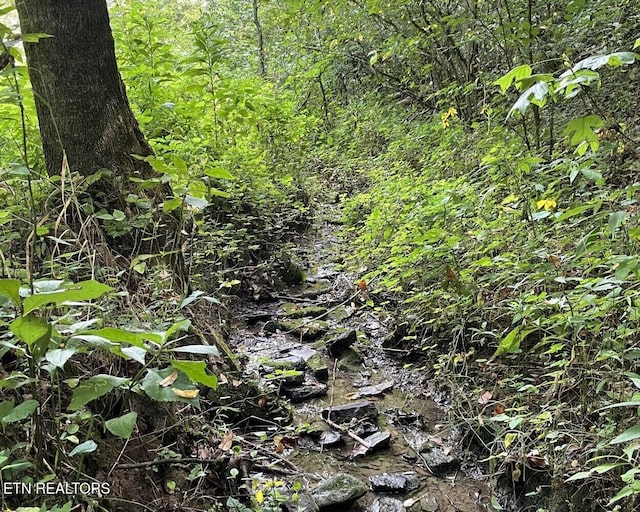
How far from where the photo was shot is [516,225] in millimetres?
3904

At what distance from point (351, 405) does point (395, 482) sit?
0.81m

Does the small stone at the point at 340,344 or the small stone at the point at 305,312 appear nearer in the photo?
the small stone at the point at 340,344

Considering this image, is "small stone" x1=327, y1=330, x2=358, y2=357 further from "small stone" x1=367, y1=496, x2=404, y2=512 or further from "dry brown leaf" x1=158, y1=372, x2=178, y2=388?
"dry brown leaf" x1=158, y1=372, x2=178, y2=388

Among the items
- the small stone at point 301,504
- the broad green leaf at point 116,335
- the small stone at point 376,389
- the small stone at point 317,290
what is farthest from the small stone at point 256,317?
the broad green leaf at point 116,335

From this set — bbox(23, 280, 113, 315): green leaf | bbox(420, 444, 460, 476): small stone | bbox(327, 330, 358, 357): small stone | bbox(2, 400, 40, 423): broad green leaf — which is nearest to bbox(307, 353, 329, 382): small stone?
bbox(327, 330, 358, 357): small stone

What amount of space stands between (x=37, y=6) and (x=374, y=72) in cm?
818

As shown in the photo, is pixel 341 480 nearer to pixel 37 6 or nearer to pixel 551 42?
pixel 37 6

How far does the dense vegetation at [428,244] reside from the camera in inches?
68.5

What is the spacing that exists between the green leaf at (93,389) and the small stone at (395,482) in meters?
2.07

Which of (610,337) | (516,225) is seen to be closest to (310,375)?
(516,225)

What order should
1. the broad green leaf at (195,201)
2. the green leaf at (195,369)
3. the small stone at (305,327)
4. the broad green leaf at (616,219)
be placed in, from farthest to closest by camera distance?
the small stone at (305,327) → the broad green leaf at (195,201) → the broad green leaf at (616,219) → the green leaf at (195,369)

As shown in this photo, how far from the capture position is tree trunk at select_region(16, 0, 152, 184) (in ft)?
10.2

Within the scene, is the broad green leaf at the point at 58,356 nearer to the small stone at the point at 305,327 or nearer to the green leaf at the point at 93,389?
the green leaf at the point at 93,389

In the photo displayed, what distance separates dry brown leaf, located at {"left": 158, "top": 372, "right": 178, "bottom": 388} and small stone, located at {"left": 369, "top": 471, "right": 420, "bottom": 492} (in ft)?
6.55
